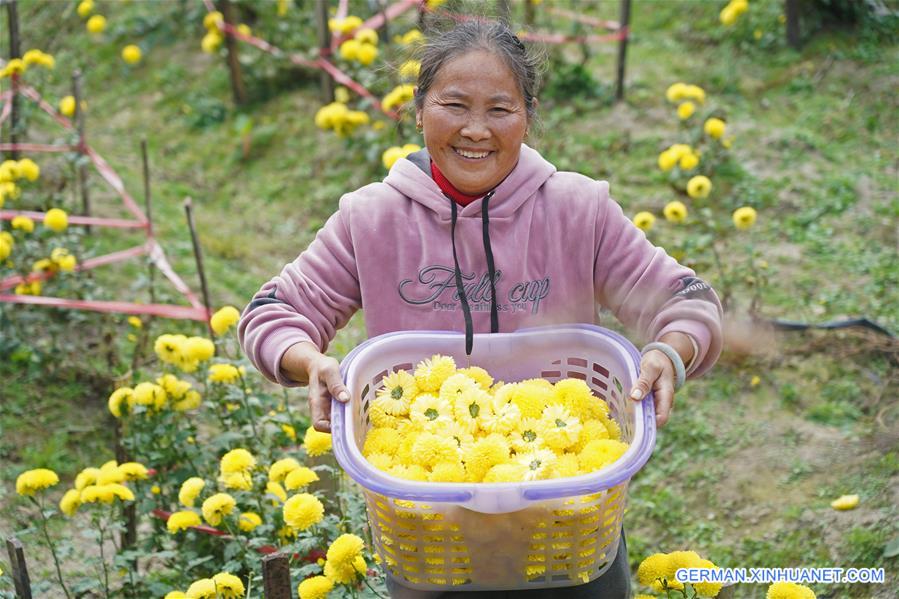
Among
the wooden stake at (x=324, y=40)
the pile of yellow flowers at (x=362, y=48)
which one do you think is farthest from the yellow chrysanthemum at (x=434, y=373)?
the wooden stake at (x=324, y=40)

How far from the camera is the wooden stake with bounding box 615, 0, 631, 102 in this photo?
5.86 m

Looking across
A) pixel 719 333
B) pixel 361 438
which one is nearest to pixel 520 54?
pixel 719 333

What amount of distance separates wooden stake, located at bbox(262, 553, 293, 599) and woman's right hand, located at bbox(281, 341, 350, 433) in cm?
28

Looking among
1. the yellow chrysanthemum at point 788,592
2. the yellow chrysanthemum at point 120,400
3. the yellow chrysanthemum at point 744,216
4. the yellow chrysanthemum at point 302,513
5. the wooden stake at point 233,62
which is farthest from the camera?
the wooden stake at point 233,62

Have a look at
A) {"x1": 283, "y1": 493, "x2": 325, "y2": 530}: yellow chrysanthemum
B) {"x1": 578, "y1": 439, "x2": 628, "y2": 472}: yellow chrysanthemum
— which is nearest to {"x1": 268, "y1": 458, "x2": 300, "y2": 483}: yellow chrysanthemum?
{"x1": 283, "y1": 493, "x2": 325, "y2": 530}: yellow chrysanthemum

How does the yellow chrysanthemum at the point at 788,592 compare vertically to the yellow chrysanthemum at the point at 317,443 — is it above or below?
above

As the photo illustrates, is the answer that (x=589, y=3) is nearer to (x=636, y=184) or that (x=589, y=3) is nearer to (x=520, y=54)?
(x=636, y=184)

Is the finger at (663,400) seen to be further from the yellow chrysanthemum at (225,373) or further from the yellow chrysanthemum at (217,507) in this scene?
the yellow chrysanthemum at (225,373)

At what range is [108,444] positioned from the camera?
3.83 metres

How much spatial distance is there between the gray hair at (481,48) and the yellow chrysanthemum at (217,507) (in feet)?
3.51

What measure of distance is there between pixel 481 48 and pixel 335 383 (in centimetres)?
78

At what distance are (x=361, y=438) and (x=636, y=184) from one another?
366 cm

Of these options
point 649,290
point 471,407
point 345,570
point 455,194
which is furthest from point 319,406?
point 649,290

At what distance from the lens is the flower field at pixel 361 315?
2.60 metres
